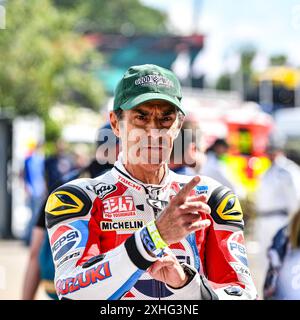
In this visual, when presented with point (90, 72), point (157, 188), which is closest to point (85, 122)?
point (90, 72)

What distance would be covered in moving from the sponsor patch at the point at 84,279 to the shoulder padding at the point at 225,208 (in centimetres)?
36

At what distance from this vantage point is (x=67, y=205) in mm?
2115

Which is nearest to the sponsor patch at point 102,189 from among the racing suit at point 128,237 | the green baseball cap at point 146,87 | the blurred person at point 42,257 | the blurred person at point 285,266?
the racing suit at point 128,237

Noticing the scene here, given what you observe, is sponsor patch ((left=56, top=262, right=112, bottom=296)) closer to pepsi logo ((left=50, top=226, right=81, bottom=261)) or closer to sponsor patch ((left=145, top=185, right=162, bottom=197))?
pepsi logo ((left=50, top=226, right=81, bottom=261))

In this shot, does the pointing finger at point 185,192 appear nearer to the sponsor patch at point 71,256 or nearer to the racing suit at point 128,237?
the racing suit at point 128,237

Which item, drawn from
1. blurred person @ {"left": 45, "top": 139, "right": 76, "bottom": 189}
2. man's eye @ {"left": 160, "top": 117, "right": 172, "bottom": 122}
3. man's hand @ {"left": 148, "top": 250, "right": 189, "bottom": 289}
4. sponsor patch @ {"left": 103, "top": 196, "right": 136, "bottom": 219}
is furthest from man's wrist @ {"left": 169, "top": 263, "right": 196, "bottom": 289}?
blurred person @ {"left": 45, "top": 139, "right": 76, "bottom": 189}

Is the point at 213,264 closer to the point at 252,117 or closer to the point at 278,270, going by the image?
the point at 278,270

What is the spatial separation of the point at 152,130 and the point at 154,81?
131 millimetres

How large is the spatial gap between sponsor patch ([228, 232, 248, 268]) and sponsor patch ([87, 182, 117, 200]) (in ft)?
1.13

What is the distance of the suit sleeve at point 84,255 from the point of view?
191 centimetres

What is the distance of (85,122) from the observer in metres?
21.7

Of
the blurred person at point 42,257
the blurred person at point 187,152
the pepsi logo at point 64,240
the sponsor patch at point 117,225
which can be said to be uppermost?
the blurred person at point 187,152

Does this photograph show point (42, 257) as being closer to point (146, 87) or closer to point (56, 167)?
point (146, 87)

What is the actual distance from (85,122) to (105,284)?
1982 centimetres
